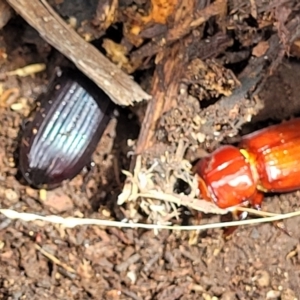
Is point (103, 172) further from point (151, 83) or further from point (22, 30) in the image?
point (22, 30)

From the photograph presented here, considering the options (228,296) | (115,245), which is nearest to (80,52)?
(115,245)

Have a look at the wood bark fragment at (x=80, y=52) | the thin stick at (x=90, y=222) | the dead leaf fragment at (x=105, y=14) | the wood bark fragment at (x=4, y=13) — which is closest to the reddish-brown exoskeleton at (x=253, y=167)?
the thin stick at (x=90, y=222)

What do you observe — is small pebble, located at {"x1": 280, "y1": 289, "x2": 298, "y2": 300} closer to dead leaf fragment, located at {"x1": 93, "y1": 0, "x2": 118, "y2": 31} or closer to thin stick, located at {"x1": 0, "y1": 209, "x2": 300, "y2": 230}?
thin stick, located at {"x1": 0, "y1": 209, "x2": 300, "y2": 230}

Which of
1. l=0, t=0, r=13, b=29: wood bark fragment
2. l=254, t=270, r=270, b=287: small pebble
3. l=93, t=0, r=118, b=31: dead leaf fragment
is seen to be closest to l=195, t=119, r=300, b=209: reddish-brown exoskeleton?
l=254, t=270, r=270, b=287: small pebble

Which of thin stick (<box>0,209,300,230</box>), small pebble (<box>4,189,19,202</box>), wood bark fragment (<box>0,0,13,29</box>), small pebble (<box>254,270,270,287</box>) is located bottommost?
small pebble (<box>254,270,270,287</box>)

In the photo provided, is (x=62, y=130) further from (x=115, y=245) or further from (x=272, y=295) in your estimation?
(x=272, y=295)
